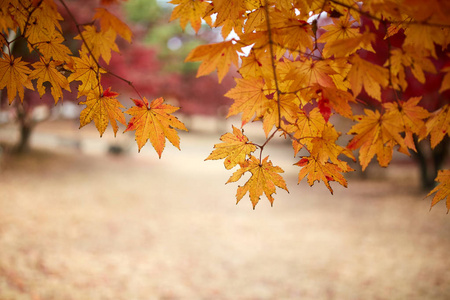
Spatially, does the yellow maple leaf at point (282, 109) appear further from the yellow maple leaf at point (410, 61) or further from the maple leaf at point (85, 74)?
the maple leaf at point (85, 74)

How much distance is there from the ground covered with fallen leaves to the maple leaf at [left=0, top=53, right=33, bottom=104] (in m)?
2.44

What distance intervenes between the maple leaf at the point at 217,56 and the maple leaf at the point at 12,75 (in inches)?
24.4

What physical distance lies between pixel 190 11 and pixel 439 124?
105 cm

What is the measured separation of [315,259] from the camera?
3.98 metres

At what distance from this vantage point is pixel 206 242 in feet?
14.6

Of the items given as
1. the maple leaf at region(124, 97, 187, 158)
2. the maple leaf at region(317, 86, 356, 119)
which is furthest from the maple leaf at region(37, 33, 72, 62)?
the maple leaf at region(317, 86, 356, 119)

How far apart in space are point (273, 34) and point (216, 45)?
0.21 metres

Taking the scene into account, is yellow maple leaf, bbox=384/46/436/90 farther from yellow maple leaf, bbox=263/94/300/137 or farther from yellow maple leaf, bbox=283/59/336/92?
yellow maple leaf, bbox=263/94/300/137

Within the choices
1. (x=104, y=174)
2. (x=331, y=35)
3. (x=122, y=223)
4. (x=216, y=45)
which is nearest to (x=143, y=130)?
(x=216, y=45)

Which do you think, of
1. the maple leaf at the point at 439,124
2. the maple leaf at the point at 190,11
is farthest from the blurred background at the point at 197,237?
the maple leaf at the point at 439,124

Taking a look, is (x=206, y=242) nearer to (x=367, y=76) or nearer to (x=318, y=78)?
(x=318, y=78)

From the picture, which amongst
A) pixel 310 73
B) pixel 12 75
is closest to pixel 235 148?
pixel 310 73

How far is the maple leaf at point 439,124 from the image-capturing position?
3.44 ft

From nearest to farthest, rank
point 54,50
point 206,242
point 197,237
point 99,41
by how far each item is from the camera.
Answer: point 54,50 < point 99,41 < point 206,242 < point 197,237
